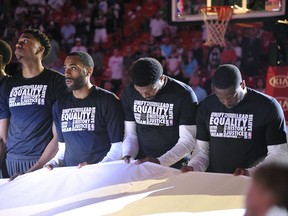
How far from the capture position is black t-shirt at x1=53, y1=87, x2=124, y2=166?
209 inches

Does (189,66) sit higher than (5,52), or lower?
lower

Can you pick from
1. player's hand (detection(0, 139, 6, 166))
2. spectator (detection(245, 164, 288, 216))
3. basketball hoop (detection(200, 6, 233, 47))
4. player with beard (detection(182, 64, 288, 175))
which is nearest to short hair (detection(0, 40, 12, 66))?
player's hand (detection(0, 139, 6, 166))

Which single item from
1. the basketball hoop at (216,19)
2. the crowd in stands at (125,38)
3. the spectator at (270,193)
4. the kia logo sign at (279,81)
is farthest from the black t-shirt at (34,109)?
the crowd in stands at (125,38)

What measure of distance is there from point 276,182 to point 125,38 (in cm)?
1719

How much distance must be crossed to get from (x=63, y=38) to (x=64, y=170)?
43.6ft

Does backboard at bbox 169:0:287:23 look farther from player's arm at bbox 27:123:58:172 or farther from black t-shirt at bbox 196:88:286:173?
player's arm at bbox 27:123:58:172

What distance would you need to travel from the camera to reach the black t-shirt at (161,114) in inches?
206

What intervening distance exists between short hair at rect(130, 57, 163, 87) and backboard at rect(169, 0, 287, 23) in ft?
10.4

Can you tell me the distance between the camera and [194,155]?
16.7ft

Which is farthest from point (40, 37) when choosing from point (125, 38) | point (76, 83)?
point (125, 38)

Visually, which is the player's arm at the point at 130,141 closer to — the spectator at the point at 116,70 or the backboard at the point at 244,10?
the backboard at the point at 244,10

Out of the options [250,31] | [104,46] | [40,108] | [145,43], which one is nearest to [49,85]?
[40,108]

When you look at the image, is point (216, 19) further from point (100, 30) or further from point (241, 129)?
point (100, 30)

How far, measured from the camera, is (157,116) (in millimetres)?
5289
